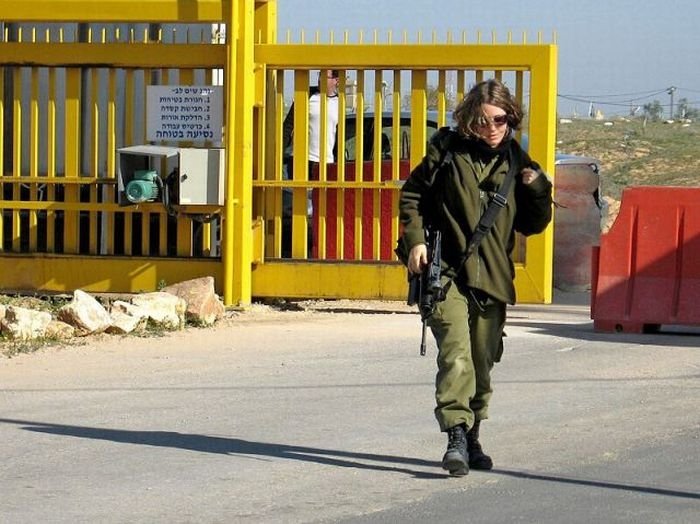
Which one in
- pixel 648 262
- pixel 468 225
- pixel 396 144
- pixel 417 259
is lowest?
pixel 648 262

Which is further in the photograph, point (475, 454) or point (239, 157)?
point (239, 157)

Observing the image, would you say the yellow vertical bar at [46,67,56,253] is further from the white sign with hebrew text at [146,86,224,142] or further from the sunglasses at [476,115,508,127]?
the sunglasses at [476,115,508,127]

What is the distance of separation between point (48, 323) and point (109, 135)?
2672 millimetres

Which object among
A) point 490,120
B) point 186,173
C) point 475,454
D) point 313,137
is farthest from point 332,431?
point 313,137

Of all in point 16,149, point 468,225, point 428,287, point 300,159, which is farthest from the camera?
point 16,149

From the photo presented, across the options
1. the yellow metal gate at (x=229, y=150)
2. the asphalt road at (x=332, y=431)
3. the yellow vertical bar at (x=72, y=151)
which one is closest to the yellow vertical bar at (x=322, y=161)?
the yellow metal gate at (x=229, y=150)

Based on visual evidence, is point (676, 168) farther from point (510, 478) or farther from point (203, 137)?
point (510, 478)

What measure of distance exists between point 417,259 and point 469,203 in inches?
13.9

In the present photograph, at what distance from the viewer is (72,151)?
13.7 metres

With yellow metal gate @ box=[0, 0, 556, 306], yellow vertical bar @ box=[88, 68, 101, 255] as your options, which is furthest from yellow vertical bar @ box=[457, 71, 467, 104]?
yellow vertical bar @ box=[88, 68, 101, 255]

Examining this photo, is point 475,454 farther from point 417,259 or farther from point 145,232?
point 145,232

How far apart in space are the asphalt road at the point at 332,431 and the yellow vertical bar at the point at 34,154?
8.42ft

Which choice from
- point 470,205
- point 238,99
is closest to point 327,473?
point 470,205

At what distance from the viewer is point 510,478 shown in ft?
22.8
